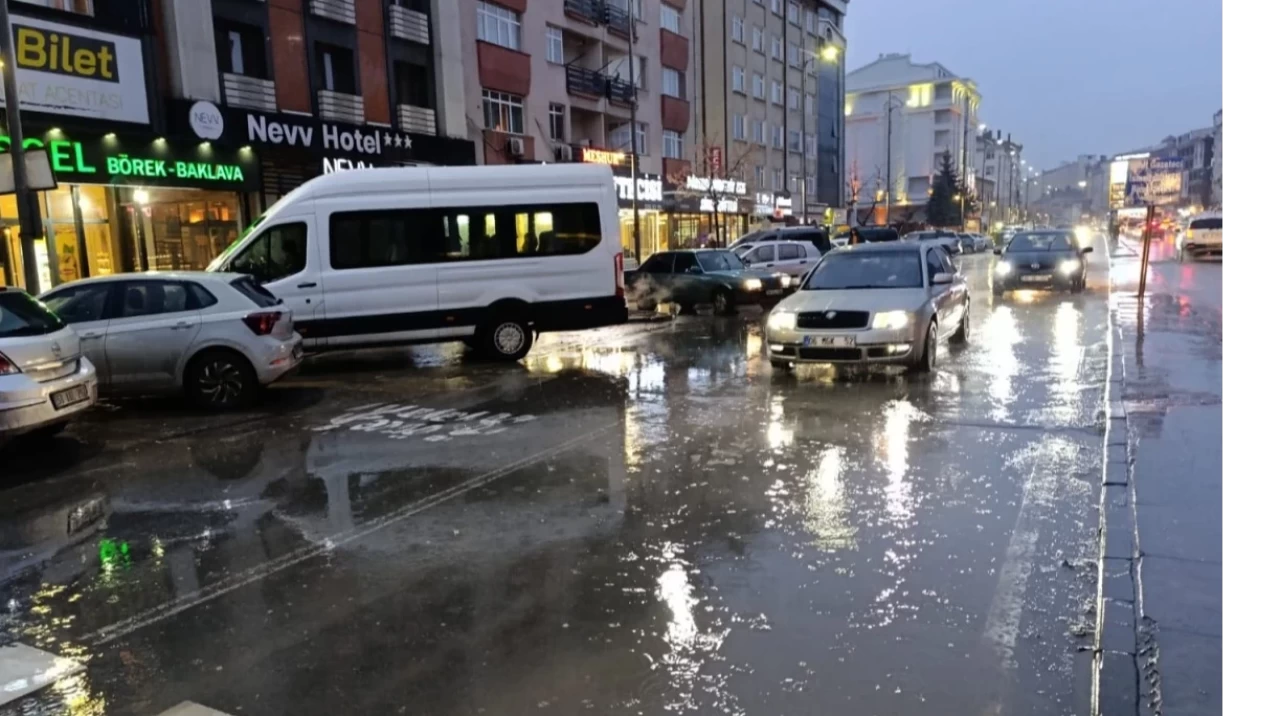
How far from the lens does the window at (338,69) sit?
2327 centimetres

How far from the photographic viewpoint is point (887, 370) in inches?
454

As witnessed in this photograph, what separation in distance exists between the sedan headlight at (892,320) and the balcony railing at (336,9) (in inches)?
732

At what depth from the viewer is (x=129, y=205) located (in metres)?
18.7

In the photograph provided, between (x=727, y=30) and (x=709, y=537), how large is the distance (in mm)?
46045

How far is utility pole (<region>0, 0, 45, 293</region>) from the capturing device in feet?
37.9

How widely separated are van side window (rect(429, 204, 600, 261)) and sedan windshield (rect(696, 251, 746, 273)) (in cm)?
759

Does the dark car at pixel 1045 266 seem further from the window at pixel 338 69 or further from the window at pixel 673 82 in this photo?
the window at pixel 673 82

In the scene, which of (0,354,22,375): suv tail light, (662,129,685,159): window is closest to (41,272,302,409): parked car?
(0,354,22,375): suv tail light

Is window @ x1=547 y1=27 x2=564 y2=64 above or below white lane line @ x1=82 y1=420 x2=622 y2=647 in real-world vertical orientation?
above

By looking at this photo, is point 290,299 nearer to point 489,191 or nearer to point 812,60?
point 489,191

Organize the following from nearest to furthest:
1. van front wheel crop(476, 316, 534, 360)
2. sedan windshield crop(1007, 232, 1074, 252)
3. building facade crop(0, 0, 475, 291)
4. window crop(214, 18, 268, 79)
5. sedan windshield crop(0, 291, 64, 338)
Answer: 1. sedan windshield crop(0, 291, 64, 338)
2. van front wheel crop(476, 316, 534, 360)
3. building facade crop(0, 0, 475, 291)
4. window crop(214, 18, 268, 79)
5. sedan windshield crop(1007, 232, 1074, 252)

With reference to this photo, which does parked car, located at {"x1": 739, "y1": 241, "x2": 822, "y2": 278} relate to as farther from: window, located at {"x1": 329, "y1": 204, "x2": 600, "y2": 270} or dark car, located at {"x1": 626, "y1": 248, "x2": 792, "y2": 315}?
window, located at {"x1": 329, "y1": 204, "x2": 600, "y2": 270}

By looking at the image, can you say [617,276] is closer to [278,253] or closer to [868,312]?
[868,312]
